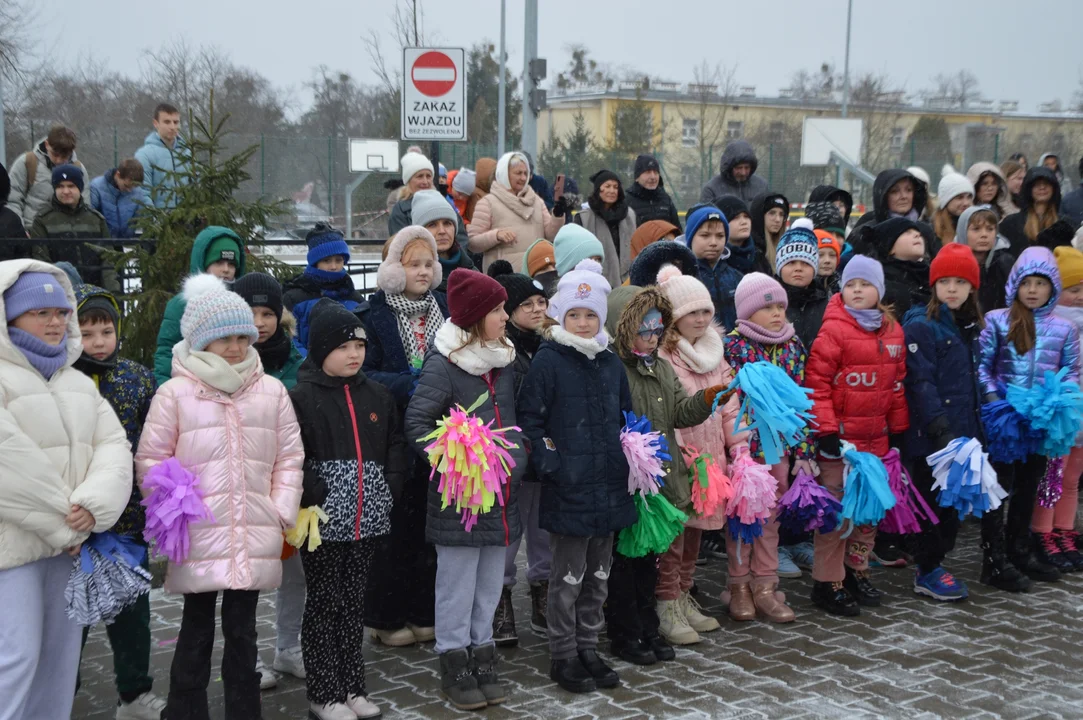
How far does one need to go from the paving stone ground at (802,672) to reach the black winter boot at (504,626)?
9 cm

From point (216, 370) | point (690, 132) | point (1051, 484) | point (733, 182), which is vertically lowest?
point (1051, 484)

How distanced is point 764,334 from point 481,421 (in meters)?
1.96

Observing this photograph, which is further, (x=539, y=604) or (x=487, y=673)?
(x=539, y=604)

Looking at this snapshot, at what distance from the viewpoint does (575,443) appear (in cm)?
528

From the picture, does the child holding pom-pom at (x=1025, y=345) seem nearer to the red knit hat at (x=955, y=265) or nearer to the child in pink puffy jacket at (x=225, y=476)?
the red knit hat at (x=955, y=265)

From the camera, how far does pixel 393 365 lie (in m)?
5.73

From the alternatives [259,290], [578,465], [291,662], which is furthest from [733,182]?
[291,662]

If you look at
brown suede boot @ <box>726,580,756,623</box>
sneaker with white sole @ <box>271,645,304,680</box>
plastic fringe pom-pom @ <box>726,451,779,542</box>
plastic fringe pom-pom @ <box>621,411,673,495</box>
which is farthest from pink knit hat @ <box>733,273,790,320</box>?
sneaker with white sole @ <box>271,645,304,680</box>

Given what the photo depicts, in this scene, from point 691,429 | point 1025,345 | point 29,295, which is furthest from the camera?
point 1025,345

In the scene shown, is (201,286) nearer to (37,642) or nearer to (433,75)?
(37,642)

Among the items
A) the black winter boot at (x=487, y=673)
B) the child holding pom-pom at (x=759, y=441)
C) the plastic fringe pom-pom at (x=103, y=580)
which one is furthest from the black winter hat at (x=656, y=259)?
the plastic fringe pom-pom at (x=103, y=580)

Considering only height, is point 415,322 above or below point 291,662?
above

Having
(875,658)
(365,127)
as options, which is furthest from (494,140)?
(875,658)

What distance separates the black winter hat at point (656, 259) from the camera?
656cm
